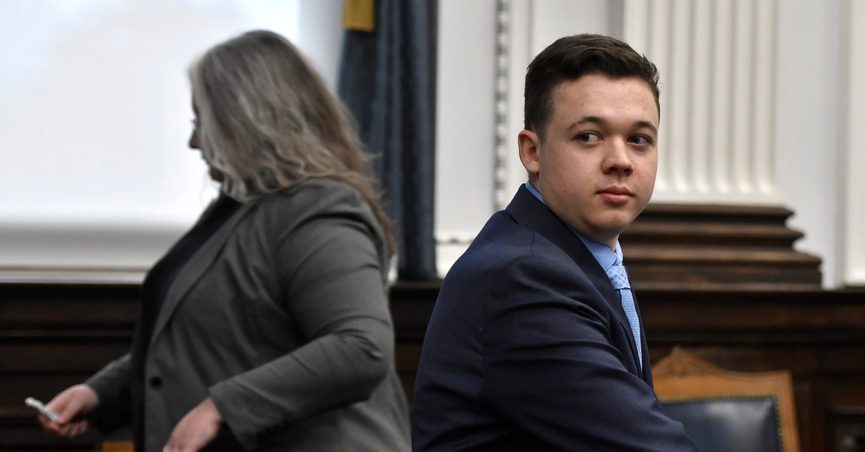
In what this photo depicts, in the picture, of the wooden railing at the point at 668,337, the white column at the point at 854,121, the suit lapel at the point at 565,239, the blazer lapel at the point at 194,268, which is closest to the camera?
the suit lapel at the point at 565,239

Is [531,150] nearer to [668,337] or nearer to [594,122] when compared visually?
[594,122]

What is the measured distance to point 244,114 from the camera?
2158mm

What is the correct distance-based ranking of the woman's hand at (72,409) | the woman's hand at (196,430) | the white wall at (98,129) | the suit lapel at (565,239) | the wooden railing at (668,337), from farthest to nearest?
the white wall at (98,129) → the wooden railing at (668,337) → the woman's hand at (72,409) → the woman's hand at (196,430) → the suit lapel at (565,239)

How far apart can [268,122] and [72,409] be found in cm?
59

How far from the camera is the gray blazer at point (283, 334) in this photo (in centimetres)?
198

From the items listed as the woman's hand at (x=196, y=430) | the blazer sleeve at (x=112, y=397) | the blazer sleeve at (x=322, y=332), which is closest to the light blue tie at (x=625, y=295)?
the blazer sleeve at (x=322, y=332)

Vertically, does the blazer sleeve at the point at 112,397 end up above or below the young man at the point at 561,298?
below

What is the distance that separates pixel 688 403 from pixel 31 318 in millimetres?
1917

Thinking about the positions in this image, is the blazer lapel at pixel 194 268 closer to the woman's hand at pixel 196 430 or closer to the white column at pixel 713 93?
the woman's hand at pixel 196 430

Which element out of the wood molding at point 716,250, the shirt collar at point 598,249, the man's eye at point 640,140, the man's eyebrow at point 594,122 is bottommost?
the wood molding at point 716,250

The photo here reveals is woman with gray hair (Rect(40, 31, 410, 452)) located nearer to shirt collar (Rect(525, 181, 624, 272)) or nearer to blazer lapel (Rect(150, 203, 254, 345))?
blazer lapel (Rect(150, 203, 254, 345))

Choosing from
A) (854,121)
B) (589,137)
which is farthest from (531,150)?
(854,121)

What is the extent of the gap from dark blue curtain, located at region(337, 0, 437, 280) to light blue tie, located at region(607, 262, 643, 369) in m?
2.36

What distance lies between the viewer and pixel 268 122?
216cm
